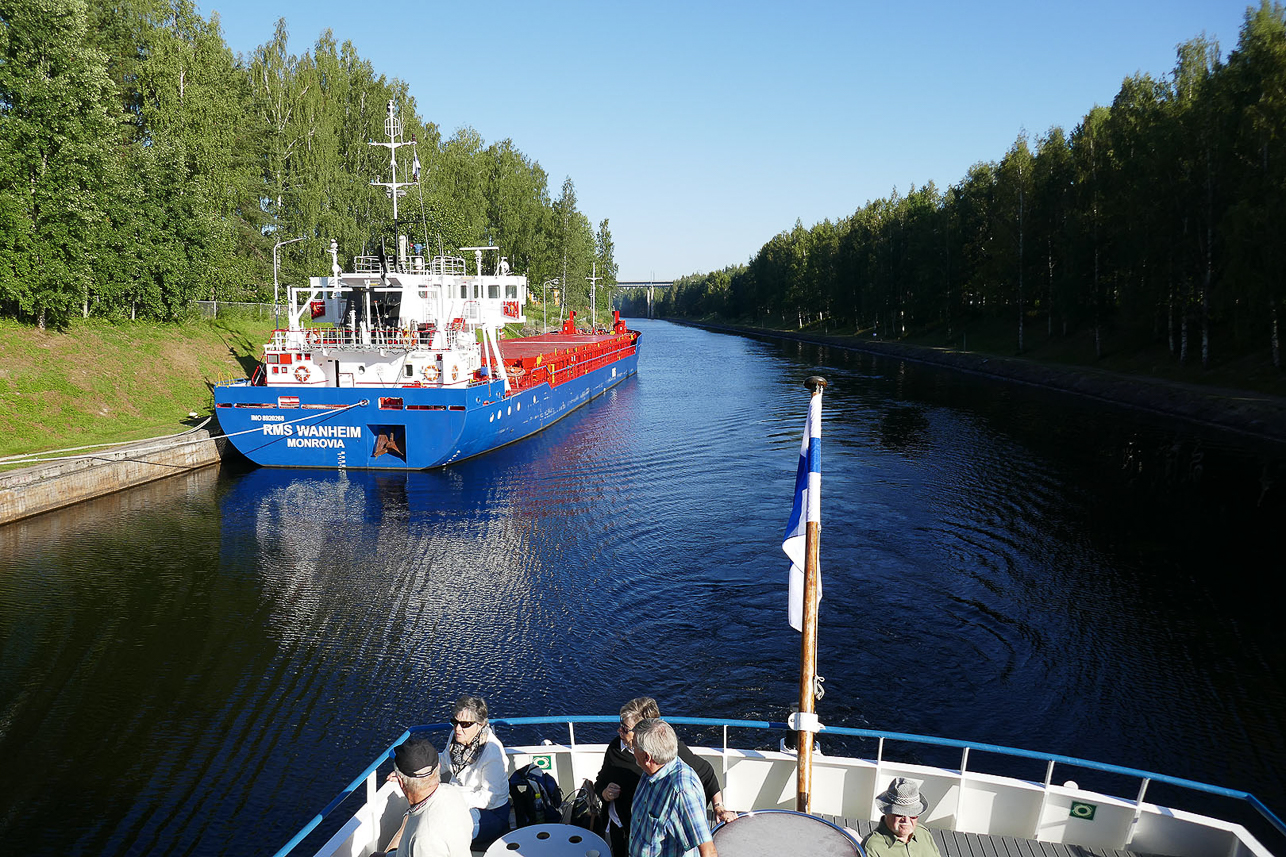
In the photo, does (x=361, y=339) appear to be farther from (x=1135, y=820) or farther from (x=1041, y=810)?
(x=1135, y=820)

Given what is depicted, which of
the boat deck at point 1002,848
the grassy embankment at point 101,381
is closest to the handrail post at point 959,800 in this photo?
the boat deck at point 1002,848

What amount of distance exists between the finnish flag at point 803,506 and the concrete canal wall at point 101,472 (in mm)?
22238

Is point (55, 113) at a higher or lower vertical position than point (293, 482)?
higher

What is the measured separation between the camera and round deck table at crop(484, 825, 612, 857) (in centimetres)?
570

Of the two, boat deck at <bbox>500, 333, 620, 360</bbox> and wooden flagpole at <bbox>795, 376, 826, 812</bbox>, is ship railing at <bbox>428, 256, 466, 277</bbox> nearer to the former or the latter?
boat deck at <bbox>500, 333, 620, 360</bbox>

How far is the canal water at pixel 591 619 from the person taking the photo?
10.9 metres

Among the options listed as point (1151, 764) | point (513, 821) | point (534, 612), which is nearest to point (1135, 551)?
point (1151, 764)

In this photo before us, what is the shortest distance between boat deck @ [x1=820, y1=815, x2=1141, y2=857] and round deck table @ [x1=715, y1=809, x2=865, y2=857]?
286 cm

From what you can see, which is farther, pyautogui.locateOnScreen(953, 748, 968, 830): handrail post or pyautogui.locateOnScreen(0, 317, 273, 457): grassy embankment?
pyautogui.locateOnScreen(0, 317, 273, 457): grassy embankment

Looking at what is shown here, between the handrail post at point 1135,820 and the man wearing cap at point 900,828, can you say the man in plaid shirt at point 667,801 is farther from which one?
the handrail post at point 1135,820

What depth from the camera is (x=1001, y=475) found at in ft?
91.2

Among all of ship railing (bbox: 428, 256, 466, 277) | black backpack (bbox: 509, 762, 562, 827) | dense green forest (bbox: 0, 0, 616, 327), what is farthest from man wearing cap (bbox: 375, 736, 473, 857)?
dense green forest (bbox: 0, 0, 616, 327)

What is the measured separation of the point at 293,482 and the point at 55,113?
18.8 meters

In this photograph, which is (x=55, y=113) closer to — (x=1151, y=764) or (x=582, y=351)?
(x=582, y=351)
